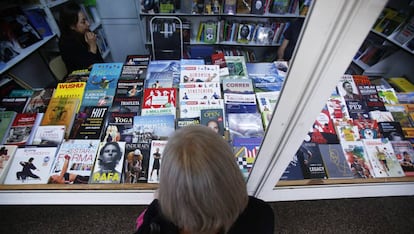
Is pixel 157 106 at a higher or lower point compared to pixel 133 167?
higher

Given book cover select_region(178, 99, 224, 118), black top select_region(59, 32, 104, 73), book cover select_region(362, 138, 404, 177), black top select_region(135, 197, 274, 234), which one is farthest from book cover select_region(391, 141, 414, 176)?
black top select_region(59, 32, 104, 73)

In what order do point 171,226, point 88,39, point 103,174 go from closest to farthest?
point 171,226, point 103,174, point 88,39

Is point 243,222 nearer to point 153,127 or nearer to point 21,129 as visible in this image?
point 153,127

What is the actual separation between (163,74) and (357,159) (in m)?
1.30

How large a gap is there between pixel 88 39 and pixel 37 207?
1.50m

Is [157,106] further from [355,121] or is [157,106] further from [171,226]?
[355,121]

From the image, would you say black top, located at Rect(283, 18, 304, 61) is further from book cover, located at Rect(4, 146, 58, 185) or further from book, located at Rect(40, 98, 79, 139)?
book cover, located at Rect(4, 146, 58, 185)


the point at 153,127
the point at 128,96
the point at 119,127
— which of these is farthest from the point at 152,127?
the point at 128,96

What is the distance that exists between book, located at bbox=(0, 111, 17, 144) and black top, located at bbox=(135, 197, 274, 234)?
3.17 feet

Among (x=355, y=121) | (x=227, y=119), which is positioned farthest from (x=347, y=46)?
(x=355, y=121)

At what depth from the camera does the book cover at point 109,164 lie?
0.99 m

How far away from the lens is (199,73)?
135cm

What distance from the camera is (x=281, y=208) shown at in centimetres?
151

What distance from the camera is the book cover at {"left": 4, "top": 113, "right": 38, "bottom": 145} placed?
106cm
